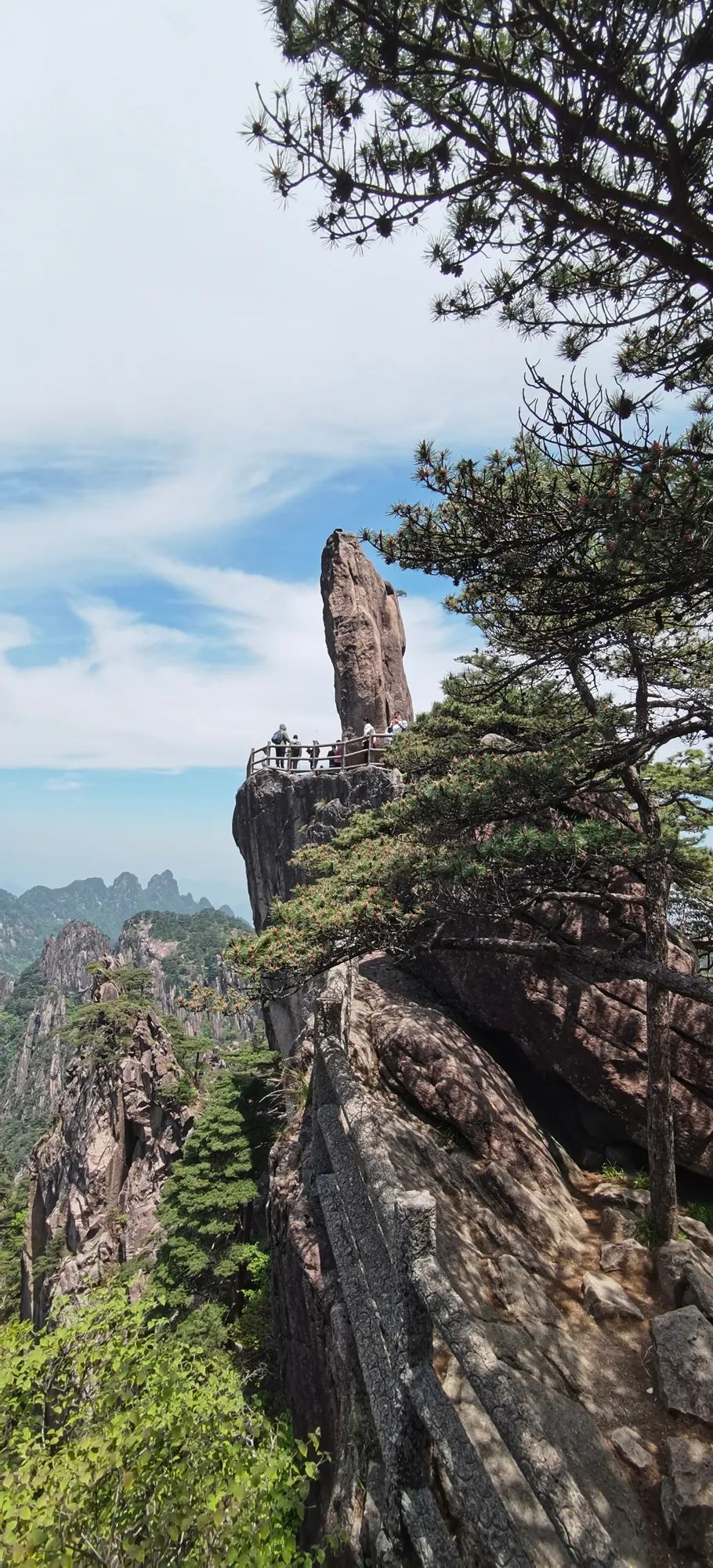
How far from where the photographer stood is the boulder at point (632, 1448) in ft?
16.9

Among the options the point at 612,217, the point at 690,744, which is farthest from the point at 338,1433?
the point at 612,217

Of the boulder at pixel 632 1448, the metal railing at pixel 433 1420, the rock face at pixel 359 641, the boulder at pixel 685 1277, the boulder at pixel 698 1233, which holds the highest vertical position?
the rock face at pixel 359 641

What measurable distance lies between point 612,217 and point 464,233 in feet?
3.43

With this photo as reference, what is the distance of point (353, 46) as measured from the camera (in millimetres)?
4086

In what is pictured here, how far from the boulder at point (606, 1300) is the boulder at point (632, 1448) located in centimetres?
125

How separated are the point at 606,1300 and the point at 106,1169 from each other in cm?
2974

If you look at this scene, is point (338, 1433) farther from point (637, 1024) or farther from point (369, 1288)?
point (637, 1024)

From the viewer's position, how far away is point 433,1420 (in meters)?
3.84

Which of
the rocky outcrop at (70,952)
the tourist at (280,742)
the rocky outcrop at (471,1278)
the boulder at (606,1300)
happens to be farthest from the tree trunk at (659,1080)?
the rocky outcrop at (70,952)

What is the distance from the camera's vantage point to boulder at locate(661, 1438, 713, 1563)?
449 centimetres

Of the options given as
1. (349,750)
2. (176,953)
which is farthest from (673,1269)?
(176,953)

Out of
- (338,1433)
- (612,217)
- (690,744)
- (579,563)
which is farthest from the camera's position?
(690,744)

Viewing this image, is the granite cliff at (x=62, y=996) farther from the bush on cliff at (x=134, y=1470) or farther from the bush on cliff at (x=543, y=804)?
the bush on cliff at (x=134, y=1470)

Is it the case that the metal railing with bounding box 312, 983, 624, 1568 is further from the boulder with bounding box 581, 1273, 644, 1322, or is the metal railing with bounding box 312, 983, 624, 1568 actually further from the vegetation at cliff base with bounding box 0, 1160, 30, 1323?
the vegetation at cliff base with bounding box 0, 1160, 30, 1323
